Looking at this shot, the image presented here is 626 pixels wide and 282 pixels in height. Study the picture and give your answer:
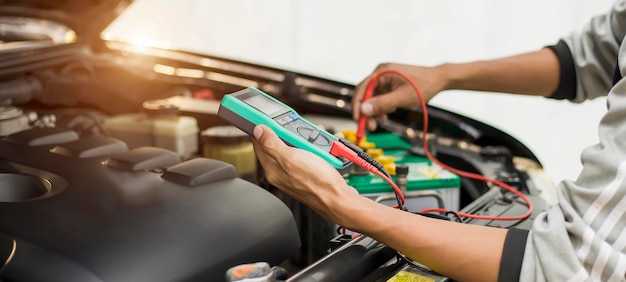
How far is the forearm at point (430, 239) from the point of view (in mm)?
663

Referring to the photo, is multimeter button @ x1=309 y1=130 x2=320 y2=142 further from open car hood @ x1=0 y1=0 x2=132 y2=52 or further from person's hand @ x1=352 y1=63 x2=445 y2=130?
open car hood @ x1=0 y1=0 x2=132 y2=52

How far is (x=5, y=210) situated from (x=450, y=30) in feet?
9.88

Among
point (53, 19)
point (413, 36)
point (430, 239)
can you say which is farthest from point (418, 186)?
point (413, 36)

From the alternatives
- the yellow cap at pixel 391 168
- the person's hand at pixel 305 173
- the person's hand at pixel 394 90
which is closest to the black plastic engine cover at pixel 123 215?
the person's hand at pixel 305 173

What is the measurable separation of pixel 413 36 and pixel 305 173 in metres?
2.92

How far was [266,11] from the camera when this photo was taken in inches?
147

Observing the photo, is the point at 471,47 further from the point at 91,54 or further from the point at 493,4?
the point at 91,54

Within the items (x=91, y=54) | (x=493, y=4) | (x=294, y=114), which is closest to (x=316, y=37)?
(x=493, y=4)

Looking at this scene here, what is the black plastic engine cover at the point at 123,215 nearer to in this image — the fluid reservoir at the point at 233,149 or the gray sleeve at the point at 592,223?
the fluid reservoir at the point at 233,149

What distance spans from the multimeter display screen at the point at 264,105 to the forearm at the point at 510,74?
18.7 inches

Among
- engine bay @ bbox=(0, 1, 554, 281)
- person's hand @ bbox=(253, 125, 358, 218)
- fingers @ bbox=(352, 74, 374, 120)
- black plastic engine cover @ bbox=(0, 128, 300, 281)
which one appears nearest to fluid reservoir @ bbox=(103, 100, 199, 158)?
engine bay @ bbox=(0, 1, 554, 281)

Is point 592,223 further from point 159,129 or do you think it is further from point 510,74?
point 159,129

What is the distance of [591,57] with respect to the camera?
112 cm

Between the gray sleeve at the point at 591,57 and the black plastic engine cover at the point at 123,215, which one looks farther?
the gray sleeve at the point at 591,57
